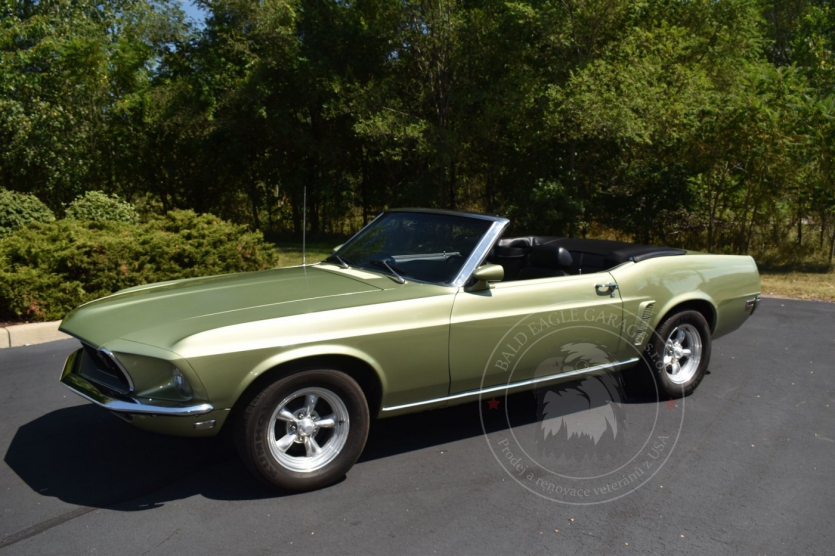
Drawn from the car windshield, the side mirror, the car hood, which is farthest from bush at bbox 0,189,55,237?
the side mirror

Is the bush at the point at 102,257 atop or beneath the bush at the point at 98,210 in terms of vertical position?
beneath

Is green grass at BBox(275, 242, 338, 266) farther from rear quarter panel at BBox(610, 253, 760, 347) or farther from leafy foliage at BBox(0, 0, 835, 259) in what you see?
rear quarter panel at BBox(610, 253, 760, 347)

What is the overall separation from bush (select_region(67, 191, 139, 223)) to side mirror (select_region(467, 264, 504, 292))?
842 cm

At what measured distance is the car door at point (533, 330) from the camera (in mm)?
4672

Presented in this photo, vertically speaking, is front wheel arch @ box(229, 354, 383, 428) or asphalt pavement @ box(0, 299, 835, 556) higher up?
front wheel arch @ box(229, 354, 383, 428)

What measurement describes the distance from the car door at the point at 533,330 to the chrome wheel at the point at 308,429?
795 millimetres

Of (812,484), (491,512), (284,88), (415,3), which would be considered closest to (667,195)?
(415,3)

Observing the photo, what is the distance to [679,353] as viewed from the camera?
5.93 metres

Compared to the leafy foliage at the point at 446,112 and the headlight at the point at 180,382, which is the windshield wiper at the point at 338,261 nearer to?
the headlight at the point at 180,382

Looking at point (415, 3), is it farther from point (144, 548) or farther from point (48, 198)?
point (144, 548)

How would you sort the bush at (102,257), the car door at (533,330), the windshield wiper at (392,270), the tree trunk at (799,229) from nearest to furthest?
the car door at (533,330)
the windshield wiper at (392,270)
the bush at (102,257)
the tree trunk at (799,229)

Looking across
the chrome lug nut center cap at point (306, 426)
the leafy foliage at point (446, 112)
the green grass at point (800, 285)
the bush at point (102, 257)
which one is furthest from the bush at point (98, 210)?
the green grass at point (800, 285)

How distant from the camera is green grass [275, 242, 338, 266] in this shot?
14383 mm

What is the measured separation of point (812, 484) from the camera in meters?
4.40
